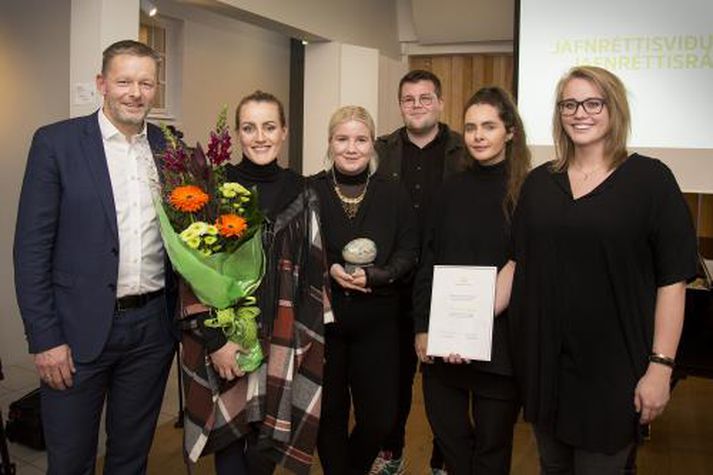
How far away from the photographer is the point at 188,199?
1.70m

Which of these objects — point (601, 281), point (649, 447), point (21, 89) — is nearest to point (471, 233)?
point (601, 281)

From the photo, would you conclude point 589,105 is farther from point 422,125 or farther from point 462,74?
point 462,74

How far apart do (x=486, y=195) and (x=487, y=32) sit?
4.89 meters

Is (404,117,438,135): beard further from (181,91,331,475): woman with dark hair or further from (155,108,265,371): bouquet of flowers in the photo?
(155,108,265,371): bouquet of flowers

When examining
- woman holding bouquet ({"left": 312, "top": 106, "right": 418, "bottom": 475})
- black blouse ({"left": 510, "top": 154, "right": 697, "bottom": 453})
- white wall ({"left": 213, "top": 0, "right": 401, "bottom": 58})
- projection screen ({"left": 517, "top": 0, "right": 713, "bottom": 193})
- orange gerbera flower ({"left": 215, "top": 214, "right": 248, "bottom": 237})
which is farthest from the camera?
white wall ({"left": 213, "top": 0, "right": 401, "bottom": 58})

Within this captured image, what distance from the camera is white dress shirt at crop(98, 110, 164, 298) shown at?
77.2 inches

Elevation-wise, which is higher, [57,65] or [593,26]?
[593,26]

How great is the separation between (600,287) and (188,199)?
1.11 m

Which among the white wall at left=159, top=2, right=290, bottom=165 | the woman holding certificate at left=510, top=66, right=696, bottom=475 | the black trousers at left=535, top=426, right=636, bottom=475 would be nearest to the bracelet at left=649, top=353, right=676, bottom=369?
the woman holding certificate at left=510, top=66, right=696, bottom=475

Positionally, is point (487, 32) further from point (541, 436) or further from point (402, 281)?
point (541, 436)

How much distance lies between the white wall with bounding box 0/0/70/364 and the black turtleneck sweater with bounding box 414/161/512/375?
9.81 ft

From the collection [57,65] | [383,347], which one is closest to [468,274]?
[383,347]

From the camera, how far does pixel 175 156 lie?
1.77 metres

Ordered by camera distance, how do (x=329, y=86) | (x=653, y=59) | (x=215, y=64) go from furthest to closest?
(x=215, y=64)
(x=329, y=86)
(x=653, y=59)
